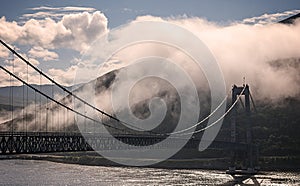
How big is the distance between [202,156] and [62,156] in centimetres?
5557

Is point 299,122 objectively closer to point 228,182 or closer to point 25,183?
point 228,182

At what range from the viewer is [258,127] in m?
189

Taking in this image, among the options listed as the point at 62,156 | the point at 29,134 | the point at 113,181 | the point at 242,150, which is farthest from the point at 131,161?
the point at 29,134

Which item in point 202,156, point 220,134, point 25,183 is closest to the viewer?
point 25,183

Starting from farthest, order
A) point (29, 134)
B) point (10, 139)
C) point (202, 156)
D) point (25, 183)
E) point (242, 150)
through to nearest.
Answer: point (202, 156) → point (242, 150) → point (25, 183) → point (29, 134) → point (10, 139)

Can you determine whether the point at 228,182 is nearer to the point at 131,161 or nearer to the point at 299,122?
the point at 131,161

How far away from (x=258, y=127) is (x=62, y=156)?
7242 centimetres

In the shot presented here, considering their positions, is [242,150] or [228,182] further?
[242,150]

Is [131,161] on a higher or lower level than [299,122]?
lower

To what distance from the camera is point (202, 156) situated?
160 metres

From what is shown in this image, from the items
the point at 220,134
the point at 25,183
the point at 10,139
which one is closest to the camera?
the point at 10,139

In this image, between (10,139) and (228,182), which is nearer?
(10,139)

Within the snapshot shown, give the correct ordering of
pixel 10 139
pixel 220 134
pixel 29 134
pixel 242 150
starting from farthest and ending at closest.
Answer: pixel 220 134 < pixel 242 150 < pixel 29 134 < pixel 10 139

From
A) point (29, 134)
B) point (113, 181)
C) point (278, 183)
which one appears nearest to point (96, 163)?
point (113, 181)
